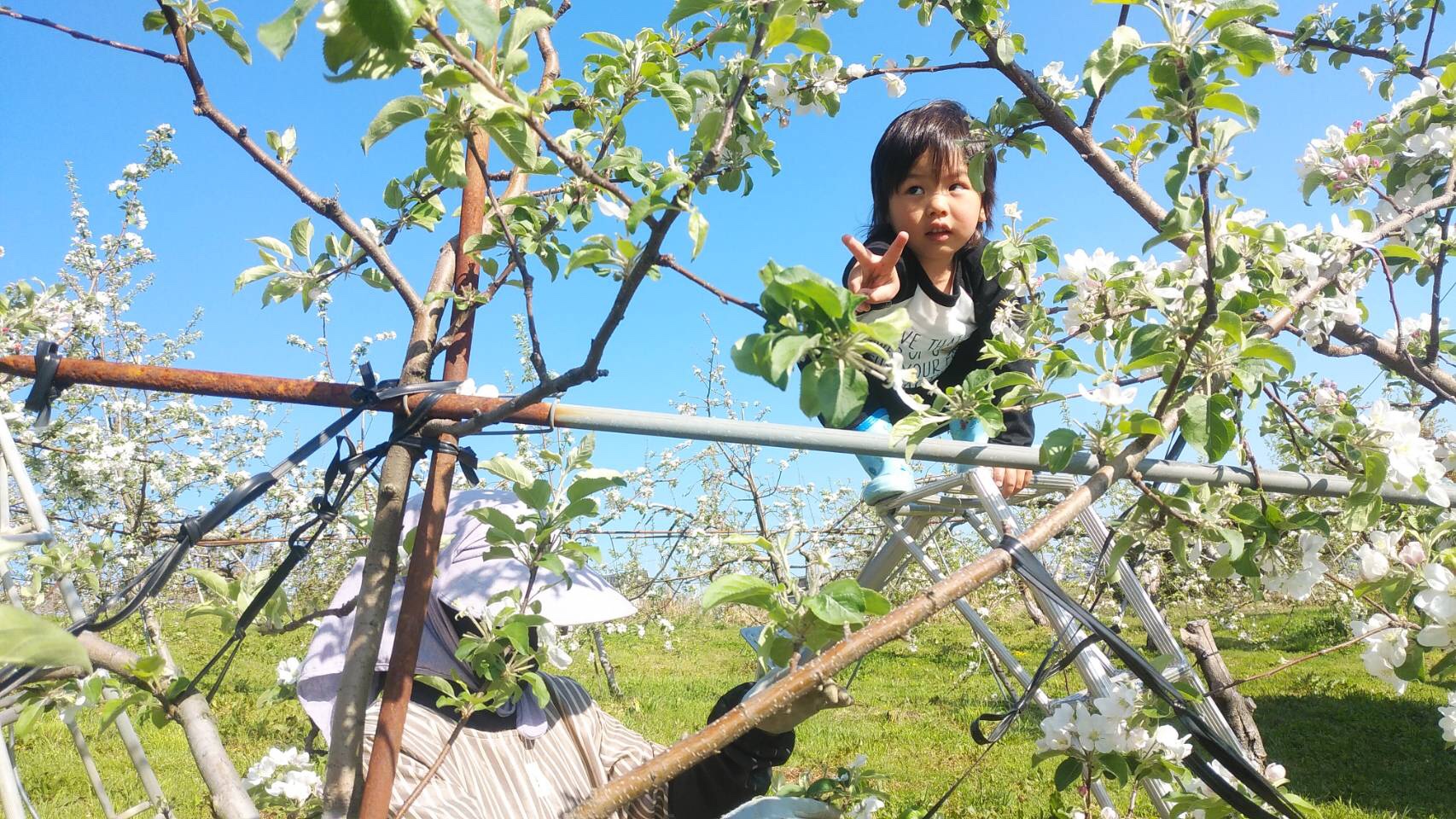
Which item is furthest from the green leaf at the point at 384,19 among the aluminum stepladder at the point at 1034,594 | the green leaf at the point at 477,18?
the aluminum stepladder at the point at 1034,594

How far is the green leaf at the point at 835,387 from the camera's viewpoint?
0.78 metres

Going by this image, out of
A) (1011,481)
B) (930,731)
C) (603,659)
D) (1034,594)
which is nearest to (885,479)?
(1011,481)

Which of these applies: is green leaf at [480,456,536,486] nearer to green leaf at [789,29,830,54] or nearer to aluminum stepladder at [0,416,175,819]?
aluminum stepladder at [0,416,175,819]

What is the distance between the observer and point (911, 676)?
9.12 m

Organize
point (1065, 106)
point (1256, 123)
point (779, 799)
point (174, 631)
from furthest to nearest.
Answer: point (174, 631) → point (1065, 106) → point (779, 799) → point (1256, 123)

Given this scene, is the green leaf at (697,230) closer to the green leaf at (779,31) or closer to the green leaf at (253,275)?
the green leaf at (779,31)

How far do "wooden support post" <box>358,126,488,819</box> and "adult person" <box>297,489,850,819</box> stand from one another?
142 millimetres

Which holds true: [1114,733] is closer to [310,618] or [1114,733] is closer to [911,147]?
[310,618]

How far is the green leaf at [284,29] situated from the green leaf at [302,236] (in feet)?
Result: 3.13

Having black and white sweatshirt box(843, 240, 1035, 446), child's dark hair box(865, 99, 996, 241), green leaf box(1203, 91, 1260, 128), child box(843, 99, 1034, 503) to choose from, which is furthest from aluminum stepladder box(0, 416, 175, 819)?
child's dark hair box(865, 99, 996, 241)

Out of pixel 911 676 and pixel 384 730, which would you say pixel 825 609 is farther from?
pixel 911 676

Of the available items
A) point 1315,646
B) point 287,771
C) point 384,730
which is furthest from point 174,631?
point 1315,646

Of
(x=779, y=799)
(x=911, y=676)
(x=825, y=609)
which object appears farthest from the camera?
(x=911, y=676)

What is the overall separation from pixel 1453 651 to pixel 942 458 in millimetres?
886
